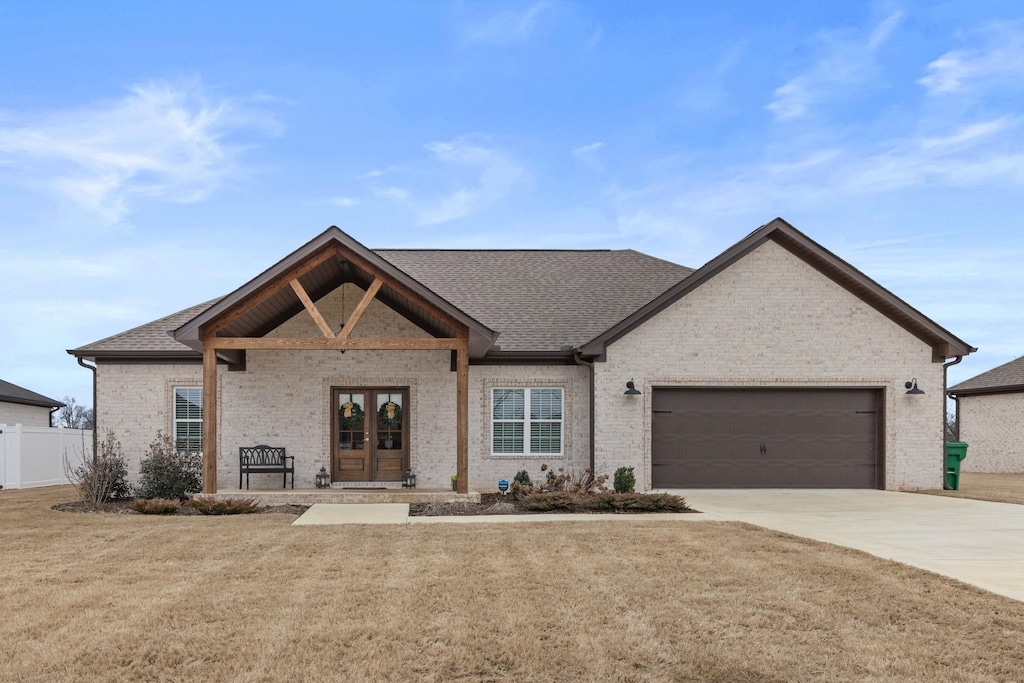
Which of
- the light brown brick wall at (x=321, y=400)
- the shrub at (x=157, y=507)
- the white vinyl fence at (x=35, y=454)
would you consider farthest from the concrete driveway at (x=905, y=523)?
the white vinyl fence at (x=35, y=454)

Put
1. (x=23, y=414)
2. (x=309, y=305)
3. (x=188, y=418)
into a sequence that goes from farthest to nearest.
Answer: (x=23, y=414)
(x=188, y=418)
(x=309, y=305)

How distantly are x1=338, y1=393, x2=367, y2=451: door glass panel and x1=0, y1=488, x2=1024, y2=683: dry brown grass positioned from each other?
733 centimetres

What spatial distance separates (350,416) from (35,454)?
471 inches

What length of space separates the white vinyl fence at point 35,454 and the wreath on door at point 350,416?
776 centimetres

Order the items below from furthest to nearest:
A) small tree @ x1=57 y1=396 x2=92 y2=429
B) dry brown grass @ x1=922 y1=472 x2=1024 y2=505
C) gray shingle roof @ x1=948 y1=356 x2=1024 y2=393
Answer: small tree @ x1=57 y1=396 x2=92 y2=429, gray shingle roof @ x1=948 y1=356 x2=1024 y2=393, dry brown grass @ x1=922 y1=472 x2=1024 y2=505

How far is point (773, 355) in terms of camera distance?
16844mm

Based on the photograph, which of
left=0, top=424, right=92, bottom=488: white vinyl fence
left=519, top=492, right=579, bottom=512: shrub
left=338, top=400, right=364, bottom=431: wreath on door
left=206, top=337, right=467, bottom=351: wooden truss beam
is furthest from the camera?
left=0, top=424, right=92, bottom=488: white vinyl fence

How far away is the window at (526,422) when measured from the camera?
55.7 ft

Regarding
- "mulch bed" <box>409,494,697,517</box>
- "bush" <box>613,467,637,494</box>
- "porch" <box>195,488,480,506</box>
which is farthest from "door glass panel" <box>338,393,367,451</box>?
"bush" <box>613,467,637,494</box>

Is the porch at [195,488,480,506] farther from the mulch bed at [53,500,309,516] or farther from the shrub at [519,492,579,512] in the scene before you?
the shrub at [519,492,579,512]

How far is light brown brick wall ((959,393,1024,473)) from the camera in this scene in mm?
26672

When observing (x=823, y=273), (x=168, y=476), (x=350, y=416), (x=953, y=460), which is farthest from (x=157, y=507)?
(x=953, y=460)

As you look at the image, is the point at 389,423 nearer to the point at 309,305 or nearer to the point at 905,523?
the point at 309,305

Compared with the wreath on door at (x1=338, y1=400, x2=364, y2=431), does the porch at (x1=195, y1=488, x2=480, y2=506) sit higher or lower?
lower
